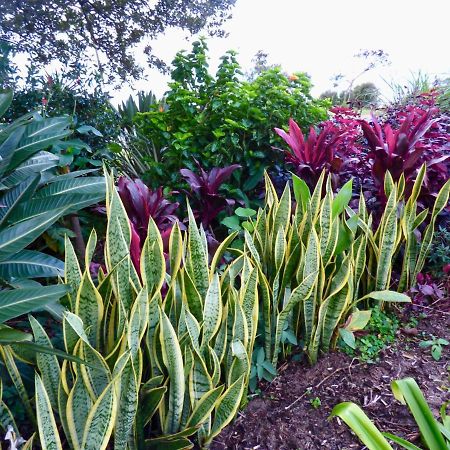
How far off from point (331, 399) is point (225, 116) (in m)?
1.69

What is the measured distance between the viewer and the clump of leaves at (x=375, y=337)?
1640 mm

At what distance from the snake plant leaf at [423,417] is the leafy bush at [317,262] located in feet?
1.45

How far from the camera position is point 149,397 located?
3.65ft

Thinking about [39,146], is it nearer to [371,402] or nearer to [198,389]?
[198,389]

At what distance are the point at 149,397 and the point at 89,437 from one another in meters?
0.19

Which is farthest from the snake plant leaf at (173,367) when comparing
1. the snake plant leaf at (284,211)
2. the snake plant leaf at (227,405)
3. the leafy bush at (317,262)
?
the snake plant leaf at (284,211)

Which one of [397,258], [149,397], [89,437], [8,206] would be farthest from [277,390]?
[8,206]

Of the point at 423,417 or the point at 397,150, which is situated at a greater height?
the point at 397,150

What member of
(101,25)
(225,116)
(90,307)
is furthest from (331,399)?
(101,25)

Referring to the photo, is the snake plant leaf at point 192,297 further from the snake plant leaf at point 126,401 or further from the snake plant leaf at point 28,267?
the snake plant leaf at point 28,267

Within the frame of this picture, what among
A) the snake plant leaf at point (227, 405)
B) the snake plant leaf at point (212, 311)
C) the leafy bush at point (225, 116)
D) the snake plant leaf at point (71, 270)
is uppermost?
the leafy bush at point (225, 116)

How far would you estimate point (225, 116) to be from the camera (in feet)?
8.20

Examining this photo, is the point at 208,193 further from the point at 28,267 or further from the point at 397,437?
the point at 397,437

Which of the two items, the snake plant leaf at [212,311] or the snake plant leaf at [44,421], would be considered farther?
the snake plant leaf at [212,311]
